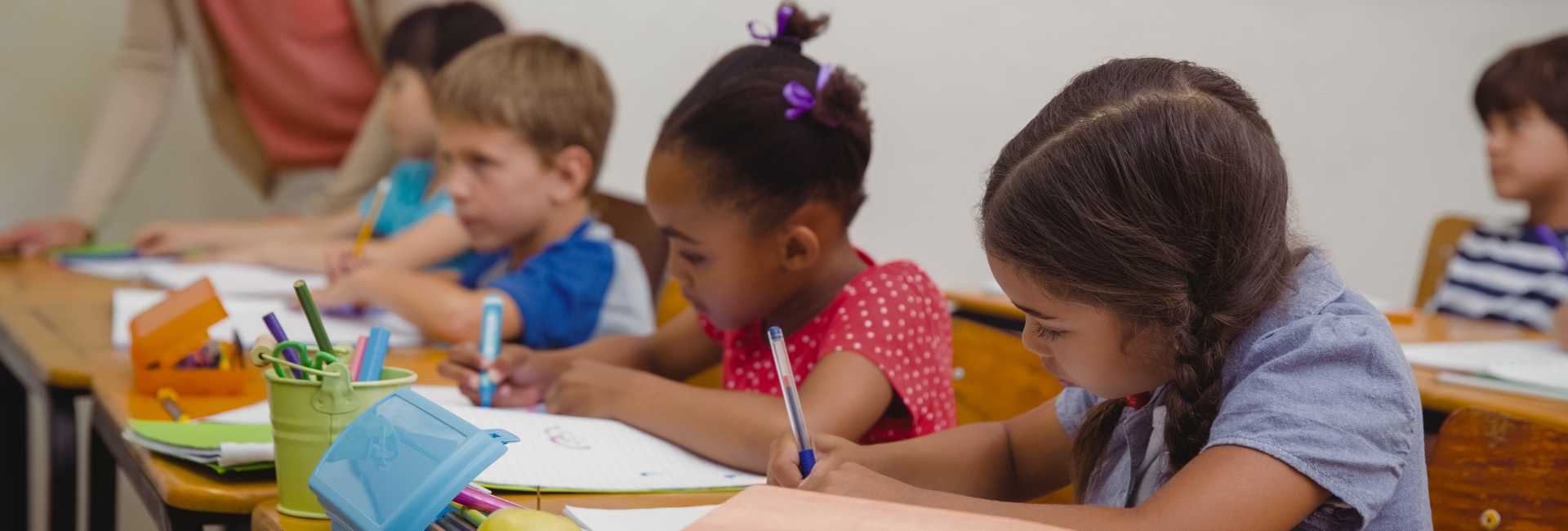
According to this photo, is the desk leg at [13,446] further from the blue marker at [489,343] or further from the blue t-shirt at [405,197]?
the blue marker at [489,343]

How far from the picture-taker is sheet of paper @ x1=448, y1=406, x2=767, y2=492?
95 cm

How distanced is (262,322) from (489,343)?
58cm

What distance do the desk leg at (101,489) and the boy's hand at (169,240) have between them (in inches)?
38.2

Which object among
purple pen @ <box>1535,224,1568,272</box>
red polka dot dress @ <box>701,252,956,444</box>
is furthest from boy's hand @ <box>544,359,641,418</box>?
purple pen @ <box>1535,224,1568,272</box>

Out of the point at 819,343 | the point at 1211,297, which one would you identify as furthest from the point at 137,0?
the point at 1211,297

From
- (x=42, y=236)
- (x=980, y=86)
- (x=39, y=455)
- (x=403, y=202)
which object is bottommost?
(x=39, y=455)

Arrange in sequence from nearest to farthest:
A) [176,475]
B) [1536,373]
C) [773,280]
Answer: [176,475], [773,280], [1536,373]

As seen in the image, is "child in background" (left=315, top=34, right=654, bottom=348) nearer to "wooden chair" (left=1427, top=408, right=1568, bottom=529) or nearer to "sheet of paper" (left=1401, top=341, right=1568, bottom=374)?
"sheet of paper" (left=1401, top=341, right=1568, bottom=374)

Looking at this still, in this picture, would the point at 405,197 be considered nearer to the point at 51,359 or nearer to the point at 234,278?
the point at 234,278

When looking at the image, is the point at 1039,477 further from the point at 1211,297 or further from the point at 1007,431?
the point at 1211,297

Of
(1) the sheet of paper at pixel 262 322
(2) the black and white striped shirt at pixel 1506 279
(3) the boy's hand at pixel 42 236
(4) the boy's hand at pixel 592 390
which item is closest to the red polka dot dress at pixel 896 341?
(4) the boy's hand at pixel 592 390

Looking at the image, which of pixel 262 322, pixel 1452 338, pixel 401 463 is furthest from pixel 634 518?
pixel 1452 338

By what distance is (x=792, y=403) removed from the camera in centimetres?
78

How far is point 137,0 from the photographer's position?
2918 mm
